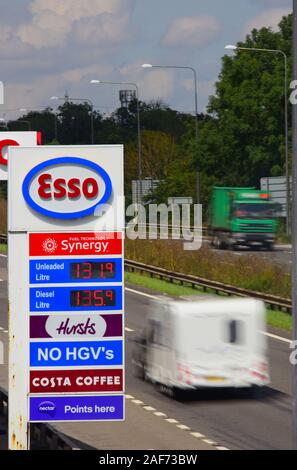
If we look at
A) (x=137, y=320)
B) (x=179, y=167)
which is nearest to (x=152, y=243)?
(x=137, y=320)

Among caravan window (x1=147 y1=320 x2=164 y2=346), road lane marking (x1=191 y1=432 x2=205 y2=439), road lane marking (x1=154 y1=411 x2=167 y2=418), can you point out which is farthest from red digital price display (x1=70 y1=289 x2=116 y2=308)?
caravan window (x1=147 y1=320 x2=164 y2=346)

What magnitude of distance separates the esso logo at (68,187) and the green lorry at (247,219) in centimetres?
5423

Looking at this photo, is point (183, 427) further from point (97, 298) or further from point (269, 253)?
point (269, 253)

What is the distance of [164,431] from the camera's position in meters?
25.9

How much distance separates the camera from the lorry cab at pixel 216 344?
1123 inches

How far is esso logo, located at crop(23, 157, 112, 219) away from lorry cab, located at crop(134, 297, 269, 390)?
1202 cm

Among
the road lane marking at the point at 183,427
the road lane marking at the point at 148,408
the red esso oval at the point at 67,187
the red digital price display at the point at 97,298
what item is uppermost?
the red esso oval at the point at 67,187

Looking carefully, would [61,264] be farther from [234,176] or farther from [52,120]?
[52,120]

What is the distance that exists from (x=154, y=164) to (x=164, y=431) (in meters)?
88.1

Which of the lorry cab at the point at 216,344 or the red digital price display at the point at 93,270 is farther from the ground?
the red digital price display at the point at 93,270

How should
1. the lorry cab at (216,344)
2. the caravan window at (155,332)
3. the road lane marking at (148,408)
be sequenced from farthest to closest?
the caravan window at (155,332)
the road lane marking at (148,408)
the lorry cab at (216,344)

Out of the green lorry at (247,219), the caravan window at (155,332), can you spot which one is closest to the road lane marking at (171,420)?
the caravan window at (155,332)

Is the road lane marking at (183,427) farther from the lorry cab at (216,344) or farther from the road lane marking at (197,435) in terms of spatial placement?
the lorry cab at (216,344)

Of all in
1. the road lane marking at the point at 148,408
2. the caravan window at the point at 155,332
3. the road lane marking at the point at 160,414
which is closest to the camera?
the road lane marking at the point at 160,414
